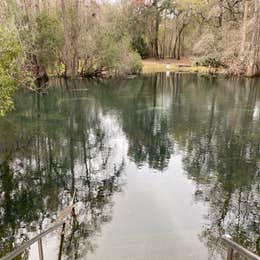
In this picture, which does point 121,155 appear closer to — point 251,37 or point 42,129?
point 42,129

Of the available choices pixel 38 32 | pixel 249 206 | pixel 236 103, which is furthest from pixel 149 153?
pixel 38 32

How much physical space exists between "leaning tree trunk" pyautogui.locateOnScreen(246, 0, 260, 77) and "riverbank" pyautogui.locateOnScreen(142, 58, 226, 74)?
3054 millimetres

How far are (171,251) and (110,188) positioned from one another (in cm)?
319

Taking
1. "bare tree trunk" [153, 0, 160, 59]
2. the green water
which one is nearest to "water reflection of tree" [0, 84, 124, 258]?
the green water

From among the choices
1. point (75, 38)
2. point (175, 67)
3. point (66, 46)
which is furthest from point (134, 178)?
point (175, 67)

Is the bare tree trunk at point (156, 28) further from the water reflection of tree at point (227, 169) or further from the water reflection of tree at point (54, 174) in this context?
the water reflection of tree at point (54, 174)

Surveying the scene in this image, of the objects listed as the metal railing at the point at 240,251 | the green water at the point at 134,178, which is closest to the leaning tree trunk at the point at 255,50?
the green water at the point at 134,178

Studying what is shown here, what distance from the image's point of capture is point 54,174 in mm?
9375

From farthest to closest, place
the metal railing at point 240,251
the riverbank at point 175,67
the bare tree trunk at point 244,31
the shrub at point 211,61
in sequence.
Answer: the riverbank at point 175,67, the shrub at point 211,61, the bare tree trunk at point 244,31, the metal railing at point 240,251

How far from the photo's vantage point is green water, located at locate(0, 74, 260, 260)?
6.14 meters

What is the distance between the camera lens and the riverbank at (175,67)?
35.6 m

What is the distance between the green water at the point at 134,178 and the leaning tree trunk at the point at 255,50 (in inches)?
470

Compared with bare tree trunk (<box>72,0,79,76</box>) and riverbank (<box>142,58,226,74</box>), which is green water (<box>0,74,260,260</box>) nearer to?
bare tree trunk (<box>72,0,79,76</box>)

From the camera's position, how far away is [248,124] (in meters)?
14.2
